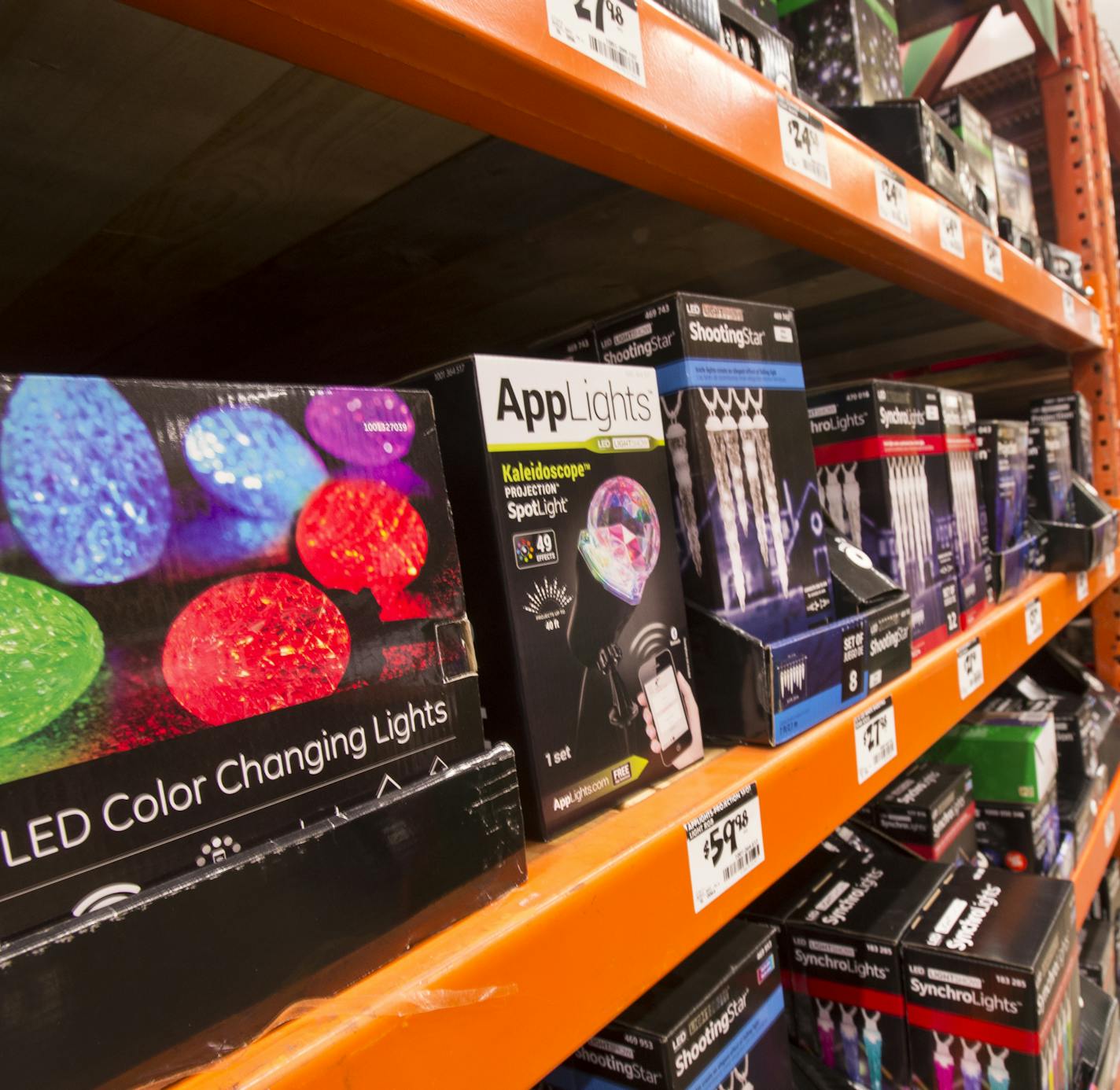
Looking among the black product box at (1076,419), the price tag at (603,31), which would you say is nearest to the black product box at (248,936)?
the price tag at (603,31)

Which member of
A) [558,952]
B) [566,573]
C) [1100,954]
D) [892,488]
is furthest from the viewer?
[1100,954]

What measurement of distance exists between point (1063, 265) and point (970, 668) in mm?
1188

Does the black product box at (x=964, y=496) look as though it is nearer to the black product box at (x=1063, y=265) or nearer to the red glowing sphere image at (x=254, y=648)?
the black product box at (x=1063, y=265)

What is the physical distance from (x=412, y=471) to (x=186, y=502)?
0.12 m

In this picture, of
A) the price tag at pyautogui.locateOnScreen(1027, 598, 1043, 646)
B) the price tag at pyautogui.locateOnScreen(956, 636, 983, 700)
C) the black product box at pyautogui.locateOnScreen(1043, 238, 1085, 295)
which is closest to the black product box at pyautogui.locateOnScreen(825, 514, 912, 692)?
the price tag at pyautogui.locateOnScreen(956, 636, 983, 700)

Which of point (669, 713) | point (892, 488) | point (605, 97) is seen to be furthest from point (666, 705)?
point (892, 488)

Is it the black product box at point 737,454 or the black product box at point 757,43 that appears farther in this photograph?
the black product box at point 757,43

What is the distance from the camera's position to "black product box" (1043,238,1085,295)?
1686 mm

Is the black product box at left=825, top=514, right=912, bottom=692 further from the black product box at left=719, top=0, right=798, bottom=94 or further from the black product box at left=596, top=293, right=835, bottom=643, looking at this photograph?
the black product box at left=719, top=0, right=798, bottom=94

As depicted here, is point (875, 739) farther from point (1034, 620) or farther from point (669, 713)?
point (1034, 620)

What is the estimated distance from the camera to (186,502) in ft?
1.16

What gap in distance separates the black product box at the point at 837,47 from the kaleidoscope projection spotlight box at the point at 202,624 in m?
1.02

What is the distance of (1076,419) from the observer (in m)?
1.89

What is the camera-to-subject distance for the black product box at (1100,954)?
1.69 m
